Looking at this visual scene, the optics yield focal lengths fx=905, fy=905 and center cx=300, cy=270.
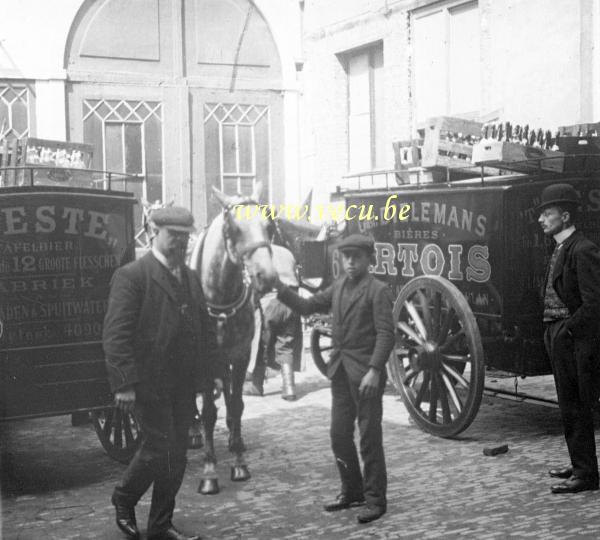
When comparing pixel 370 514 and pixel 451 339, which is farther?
pixel 451 339

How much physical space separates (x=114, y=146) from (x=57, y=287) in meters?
1.18

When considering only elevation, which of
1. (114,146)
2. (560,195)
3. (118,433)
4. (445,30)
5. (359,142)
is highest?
(445,30)

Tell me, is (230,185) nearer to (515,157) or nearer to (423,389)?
(515,157)

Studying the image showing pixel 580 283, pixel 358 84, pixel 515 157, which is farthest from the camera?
pixel 358 84

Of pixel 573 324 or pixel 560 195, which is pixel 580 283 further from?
pixel 560 195

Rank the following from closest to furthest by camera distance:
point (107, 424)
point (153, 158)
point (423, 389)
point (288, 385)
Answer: point (153, 158) < point (107, 424) < point (423, 389) < point (288, 385)

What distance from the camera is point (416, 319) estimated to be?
7.12 m

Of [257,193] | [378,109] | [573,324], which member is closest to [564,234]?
[573,324]

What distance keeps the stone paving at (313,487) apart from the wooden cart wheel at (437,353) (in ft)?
0.76

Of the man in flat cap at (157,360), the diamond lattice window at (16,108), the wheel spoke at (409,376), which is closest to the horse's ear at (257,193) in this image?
the man in flat cap at (157,360)

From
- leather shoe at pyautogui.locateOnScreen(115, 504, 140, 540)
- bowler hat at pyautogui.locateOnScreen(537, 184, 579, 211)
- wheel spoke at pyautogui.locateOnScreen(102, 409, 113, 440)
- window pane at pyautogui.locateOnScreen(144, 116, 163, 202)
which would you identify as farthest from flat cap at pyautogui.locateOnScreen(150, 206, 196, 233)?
bowler hat at pyautogui.locateOnScreen(537, 184, 579, 211)

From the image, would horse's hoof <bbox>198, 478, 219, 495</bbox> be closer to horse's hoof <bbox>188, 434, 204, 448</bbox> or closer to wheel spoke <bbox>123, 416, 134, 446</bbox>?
wheel spoke <bbox>123, 416, 134, 446</bbox>

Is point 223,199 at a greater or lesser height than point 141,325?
greater

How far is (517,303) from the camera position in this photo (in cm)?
660
